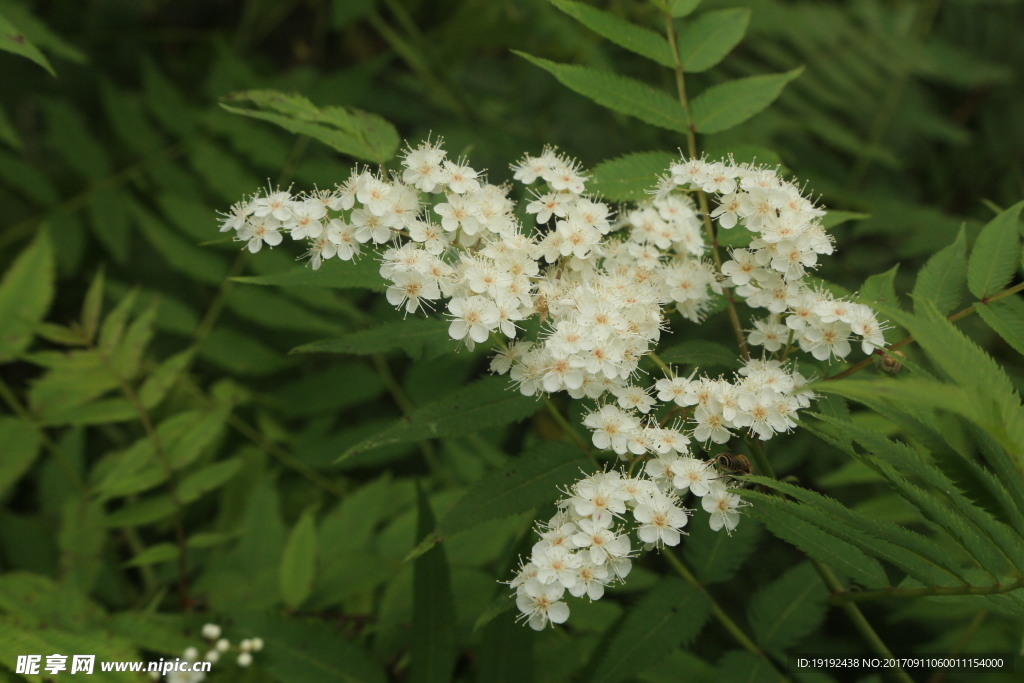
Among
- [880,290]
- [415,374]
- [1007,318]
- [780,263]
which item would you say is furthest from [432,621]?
[1007,318]

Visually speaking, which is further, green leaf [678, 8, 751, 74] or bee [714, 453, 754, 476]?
green leaf [678, 8, 751, 74]

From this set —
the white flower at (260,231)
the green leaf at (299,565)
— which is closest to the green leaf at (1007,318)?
the white flower at (260,231)

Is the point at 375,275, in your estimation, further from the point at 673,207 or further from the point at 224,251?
the point at 224,251

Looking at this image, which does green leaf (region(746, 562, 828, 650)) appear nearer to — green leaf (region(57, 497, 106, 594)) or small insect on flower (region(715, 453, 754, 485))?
small insect on flower (region(715, 453, 754, 485))

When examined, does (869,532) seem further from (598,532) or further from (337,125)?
(337,125)

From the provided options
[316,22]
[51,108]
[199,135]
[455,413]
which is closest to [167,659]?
[455,413]

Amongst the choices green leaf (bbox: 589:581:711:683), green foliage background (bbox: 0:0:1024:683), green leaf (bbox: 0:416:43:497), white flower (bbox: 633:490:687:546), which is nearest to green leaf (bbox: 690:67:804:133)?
green foliage background (bbox: 0:0:1024:683)

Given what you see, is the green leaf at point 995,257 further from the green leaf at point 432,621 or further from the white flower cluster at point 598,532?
the green leaf at point 432,621
